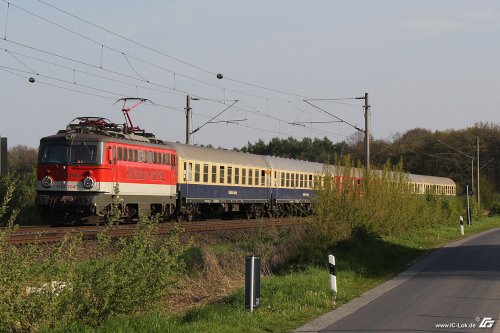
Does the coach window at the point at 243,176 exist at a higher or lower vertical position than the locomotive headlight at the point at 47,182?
higher

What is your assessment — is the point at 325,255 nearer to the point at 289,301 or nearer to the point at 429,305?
the point at 289,301

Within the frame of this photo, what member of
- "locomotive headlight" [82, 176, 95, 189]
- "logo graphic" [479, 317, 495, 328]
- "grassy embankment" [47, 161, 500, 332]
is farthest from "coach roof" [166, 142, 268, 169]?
"logo graphic" [479, 317, 495, 328]

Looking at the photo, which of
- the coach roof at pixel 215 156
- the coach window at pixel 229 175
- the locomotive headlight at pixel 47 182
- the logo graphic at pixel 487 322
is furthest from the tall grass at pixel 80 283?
the coach window at pixel 229 175

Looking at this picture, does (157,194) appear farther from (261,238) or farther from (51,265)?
(51,265)

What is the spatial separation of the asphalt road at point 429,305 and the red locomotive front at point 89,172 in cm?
1278

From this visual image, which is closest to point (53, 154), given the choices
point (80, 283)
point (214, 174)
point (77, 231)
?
point (77, 231)

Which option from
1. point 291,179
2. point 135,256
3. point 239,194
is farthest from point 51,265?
point 291,179

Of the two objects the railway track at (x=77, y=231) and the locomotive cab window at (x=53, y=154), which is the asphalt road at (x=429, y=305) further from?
the locomotive cab window at (x=53, y=154)

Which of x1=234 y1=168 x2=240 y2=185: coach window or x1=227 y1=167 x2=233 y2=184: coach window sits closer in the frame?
x1=227 y1=167 x2=233 y2=184: coach window

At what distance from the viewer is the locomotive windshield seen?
2859 centimetres

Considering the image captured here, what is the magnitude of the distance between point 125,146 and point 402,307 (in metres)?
18.5

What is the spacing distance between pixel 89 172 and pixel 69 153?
1.19 m

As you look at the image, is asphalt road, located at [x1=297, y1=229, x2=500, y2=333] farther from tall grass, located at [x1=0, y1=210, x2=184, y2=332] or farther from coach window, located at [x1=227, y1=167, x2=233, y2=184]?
coach window, located at [x1=227, y1=167, x2=233, y2=184]

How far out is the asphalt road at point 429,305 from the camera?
1139cm
